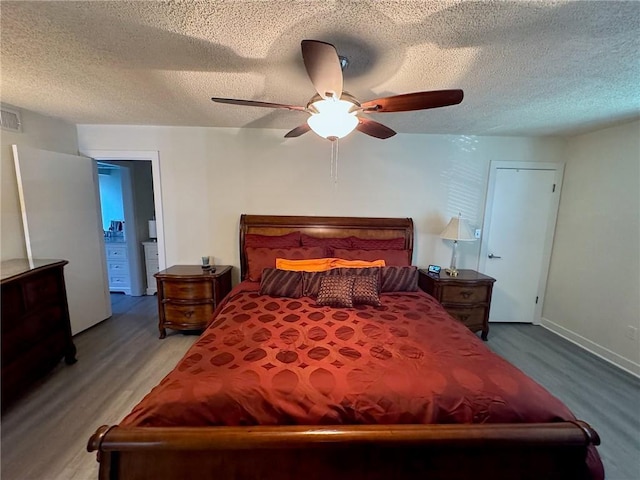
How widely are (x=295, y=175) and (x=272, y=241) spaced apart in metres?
0.85

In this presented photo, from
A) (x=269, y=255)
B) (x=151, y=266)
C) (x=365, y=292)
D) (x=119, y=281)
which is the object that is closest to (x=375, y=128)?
(x=365, y=292)

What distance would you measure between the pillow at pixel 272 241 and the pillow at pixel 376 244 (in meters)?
0.63

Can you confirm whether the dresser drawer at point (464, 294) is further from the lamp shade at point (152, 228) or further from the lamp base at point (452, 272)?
the lamp shade at point (152, 228)

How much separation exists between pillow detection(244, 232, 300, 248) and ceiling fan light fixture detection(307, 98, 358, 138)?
60.6 inches

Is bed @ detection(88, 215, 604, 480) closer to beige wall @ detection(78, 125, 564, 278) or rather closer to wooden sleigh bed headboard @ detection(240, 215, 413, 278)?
wooden sleigh bed headboard @ detection(240, 215, 413, 278)

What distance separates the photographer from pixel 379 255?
2.88m

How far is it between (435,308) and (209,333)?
1745mm

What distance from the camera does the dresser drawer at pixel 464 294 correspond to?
298 cm

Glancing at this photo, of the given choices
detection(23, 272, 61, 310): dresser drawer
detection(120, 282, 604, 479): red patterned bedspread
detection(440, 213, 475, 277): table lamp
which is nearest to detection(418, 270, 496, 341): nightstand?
detection(440, 213, 475, 277): table lamp

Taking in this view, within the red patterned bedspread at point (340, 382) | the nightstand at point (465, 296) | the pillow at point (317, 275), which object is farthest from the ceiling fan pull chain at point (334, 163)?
the red patterned bedspread at point (340, 382)

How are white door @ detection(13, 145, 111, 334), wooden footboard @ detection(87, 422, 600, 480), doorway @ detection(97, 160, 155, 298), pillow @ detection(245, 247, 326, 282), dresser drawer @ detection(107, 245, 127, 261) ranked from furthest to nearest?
dresser drawer @ detection(107, 245, 127, 261), doorway @ detection(97, 160, 155, 298), pillow @ detection(245, 247, 326, 282), white door @ detection(13, 145, 111, 334), wooden footboard @ detection(87, 422, 600, 480)

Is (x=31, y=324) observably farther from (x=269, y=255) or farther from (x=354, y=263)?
(x=354, y=263)

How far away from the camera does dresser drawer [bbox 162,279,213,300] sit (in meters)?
2.92

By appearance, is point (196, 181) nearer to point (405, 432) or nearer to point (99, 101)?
point (99, 101)
